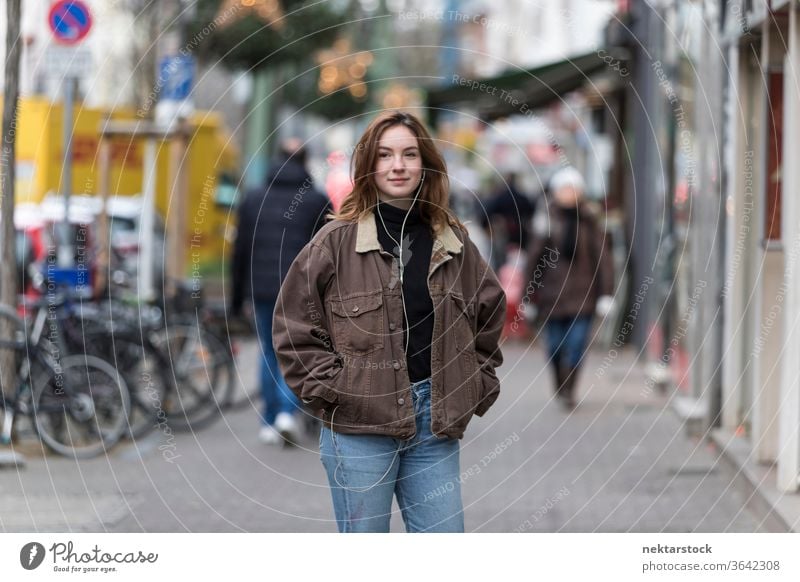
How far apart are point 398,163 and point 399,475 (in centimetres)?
99

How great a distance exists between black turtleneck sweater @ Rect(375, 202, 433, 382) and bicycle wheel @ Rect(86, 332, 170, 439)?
213 inches

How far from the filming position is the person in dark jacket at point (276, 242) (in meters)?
10.0

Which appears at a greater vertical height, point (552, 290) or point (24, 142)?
point (24, 142)

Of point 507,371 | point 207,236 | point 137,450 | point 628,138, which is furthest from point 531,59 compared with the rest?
point 137,450

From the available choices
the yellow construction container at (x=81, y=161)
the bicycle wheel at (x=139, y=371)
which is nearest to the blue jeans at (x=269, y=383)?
the bicycle wheel at (x=139, y=371)

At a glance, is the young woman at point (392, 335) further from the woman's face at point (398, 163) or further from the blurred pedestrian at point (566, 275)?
the blurred pedestrian at point (566, 275)

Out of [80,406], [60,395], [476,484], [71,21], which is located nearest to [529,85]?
[71,21]

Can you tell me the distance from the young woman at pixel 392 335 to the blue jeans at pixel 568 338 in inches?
288

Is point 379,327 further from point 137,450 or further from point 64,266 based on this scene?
point 64,266

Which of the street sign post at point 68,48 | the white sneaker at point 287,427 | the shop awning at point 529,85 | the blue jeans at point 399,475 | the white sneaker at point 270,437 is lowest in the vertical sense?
the white sneaker at point 270,437

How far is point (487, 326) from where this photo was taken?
4.89 metres

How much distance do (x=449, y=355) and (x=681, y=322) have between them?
7892mm

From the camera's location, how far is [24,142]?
66.0 feet

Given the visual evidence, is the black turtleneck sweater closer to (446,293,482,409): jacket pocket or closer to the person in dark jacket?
(446,293,482,409): jacket pocket
